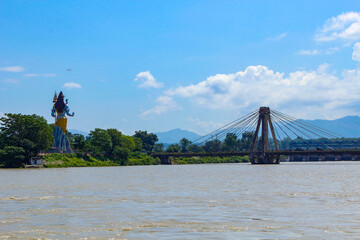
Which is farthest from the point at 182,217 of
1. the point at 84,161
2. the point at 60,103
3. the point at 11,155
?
the point at 60,103

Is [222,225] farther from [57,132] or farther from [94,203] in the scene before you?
[57,132]

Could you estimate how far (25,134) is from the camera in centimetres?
9256

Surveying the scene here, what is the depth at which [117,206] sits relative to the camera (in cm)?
2234

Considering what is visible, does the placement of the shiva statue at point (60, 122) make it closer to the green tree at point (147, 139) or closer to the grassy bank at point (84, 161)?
the grassy bank at point (84, 161)

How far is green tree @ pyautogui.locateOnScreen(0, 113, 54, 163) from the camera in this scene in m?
90.5

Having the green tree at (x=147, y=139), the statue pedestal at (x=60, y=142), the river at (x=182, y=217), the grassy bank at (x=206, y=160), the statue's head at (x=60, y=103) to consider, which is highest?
the statue's head at (x=60, y=103)

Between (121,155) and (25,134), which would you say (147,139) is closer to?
(121,155)

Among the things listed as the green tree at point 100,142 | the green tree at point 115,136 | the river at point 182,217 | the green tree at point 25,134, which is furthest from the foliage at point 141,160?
the river at point 182,217

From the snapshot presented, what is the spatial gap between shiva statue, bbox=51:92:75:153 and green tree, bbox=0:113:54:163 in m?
19.4

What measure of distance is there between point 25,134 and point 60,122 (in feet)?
77.6

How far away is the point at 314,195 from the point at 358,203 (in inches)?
185

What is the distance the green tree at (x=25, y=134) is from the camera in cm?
9051

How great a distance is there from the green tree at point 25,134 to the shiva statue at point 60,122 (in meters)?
19.4

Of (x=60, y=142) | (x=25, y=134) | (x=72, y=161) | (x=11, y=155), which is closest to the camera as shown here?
(x=11, y=155)
